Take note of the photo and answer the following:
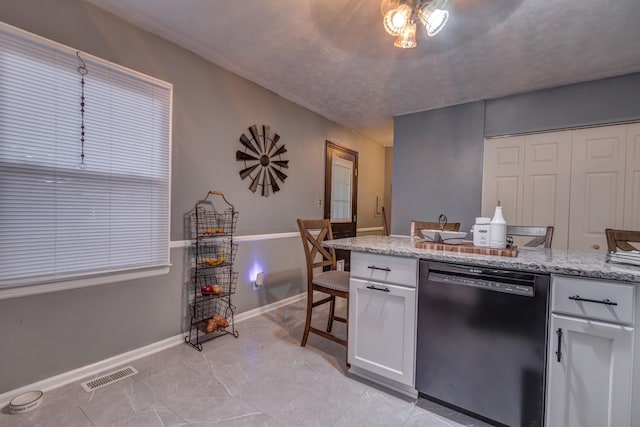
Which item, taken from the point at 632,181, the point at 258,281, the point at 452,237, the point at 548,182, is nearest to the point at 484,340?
the point at 452,237

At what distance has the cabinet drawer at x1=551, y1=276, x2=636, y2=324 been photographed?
1139 millimetres

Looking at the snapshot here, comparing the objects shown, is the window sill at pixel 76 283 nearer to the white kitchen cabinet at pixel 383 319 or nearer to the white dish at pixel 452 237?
the white kitchen cabinet at pixel 383 319

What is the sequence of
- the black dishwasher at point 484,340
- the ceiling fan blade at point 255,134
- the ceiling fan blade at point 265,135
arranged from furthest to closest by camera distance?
the ceiling fan blade at point 265,135 < the ceiling fan blade at point 255,134 < the black dishwasher at point 484,340

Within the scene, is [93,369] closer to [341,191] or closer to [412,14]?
[412,14]

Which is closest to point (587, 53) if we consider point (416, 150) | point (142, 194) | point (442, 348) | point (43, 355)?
point (416, 150)

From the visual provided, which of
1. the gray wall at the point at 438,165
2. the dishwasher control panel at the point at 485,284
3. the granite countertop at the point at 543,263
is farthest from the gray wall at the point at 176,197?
the dishwasher control panel at the point at 485,284

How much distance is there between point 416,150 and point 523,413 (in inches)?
119

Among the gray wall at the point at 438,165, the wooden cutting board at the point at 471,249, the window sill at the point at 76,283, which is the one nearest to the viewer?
the wooden cutting board at the point at 471,249

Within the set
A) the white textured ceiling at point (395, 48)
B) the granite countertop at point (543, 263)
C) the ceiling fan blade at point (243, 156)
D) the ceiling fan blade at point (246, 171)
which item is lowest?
the granite countertop at point (543, 263)

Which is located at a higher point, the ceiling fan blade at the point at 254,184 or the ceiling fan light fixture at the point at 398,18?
the ceiling fan light fixture at the point at 398,18

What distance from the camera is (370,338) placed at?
1830 millimetres

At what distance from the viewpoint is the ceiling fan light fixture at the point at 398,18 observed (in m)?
1.55

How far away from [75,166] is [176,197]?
0.68m

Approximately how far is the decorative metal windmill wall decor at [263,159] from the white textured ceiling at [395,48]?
577 mm
